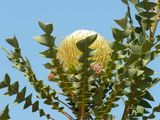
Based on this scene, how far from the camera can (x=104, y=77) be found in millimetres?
2812

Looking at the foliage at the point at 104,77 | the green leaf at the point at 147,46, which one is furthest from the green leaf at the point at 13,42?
the green leaf at the point at 147,46

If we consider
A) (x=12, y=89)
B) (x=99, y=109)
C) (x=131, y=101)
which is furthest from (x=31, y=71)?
(x=131, y=101)

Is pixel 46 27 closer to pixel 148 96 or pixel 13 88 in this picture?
pixel 13 88

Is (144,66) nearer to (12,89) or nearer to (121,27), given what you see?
(121,27)

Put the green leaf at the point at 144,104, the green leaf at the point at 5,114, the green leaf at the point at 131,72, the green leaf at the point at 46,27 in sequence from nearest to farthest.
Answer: the green leaf at the point at 46,27 → the green leaf at the point at 131,72 → the green leaf at the point at 5,114 → the green leaf at the point at 144,104

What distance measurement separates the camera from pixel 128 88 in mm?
2836

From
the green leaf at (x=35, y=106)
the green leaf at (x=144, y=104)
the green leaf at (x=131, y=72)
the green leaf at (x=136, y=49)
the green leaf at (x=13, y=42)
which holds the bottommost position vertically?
the green leaf at (x=144, y=104)

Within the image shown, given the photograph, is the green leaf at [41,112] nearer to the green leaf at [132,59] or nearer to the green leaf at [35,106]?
the green leaf at [35,106]

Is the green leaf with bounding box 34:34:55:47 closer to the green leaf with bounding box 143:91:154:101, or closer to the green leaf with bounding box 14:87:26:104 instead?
the green leaf with bounding box 14:87:26:104

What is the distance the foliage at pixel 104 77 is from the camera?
102 inches

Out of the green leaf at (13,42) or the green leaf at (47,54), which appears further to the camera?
the green leaf at (13,42)

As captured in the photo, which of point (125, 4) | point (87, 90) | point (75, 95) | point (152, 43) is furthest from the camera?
point (125, 4)

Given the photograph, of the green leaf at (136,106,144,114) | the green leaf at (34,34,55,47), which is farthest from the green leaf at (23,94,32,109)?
the green leaf at (136,106,144,114)

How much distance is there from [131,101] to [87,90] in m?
0.33
